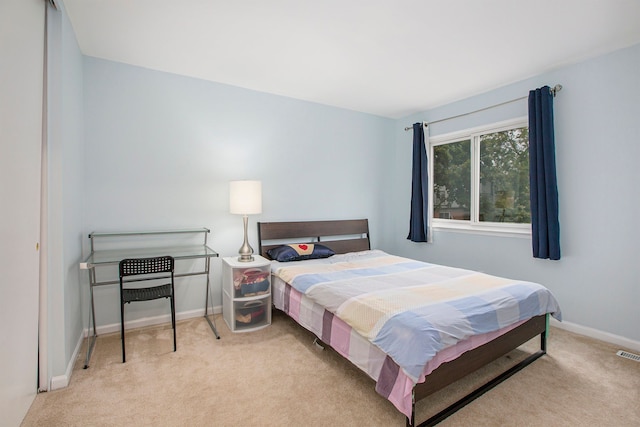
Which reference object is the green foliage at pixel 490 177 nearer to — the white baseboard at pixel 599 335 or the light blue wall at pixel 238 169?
the light blue wall at pixel 238 169

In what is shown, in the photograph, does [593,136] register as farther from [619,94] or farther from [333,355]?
[333,355]

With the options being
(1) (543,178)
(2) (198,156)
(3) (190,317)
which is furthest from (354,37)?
(3) (190,317)

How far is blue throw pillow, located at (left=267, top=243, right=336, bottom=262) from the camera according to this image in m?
3.47

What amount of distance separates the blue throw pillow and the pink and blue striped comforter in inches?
11.2

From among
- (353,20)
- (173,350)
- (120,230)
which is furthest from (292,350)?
(353,20)

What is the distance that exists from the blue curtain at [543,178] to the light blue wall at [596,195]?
0.15 metres

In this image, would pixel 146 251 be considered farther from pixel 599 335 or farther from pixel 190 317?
pixel 599 335

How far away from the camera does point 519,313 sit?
220 centimetres

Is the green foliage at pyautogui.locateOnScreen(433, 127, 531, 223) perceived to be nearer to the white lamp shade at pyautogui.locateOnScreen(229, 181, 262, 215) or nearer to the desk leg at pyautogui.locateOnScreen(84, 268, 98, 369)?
the white lamp shade at pyautogui.locateOnScreen(229, 181, 262, 215)

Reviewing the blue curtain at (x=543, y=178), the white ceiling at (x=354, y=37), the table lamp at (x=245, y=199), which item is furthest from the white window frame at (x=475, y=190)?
the table lamp at (x=245, y=199)

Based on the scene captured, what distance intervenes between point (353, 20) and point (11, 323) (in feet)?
9.13

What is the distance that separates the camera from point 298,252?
3551 mm

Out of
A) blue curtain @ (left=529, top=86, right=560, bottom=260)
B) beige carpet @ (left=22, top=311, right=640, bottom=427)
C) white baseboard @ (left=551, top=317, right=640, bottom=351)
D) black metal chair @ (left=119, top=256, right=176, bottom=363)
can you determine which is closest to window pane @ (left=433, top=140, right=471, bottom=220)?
blue curtain @ (left=529, top=86, right=560, bottom=260)

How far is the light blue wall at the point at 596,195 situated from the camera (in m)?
2.65
